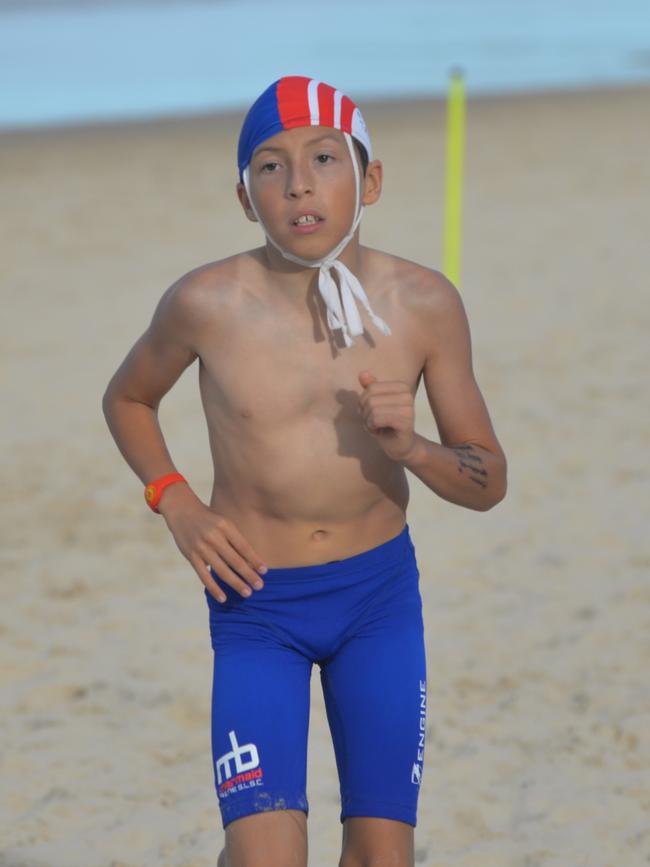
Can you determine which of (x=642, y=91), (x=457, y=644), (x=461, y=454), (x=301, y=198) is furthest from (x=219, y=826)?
(x=642, y=91)

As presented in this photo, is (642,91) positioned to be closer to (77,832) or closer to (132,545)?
(132,545)

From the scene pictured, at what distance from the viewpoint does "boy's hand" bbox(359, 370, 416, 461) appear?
309 cm

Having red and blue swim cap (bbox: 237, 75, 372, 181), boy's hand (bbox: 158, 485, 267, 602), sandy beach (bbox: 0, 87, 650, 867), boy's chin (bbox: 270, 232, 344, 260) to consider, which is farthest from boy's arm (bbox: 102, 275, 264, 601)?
sandy beach (bbox: 0, 87, 650, 867)

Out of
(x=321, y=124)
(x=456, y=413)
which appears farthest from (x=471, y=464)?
(x=321, y=124)

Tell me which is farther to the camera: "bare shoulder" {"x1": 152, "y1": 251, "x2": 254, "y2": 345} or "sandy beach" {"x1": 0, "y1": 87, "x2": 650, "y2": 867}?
"sandy beach" {"x1": 0, "y1": 87, "x2": 650, "y2": 867}

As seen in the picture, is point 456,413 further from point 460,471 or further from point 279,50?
point 279,50

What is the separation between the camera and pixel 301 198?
323cm

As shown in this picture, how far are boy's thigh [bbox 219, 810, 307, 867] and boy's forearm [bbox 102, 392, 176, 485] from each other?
2.85 ft

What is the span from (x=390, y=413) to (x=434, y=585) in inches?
146

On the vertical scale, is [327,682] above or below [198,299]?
below

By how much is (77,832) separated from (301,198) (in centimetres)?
253

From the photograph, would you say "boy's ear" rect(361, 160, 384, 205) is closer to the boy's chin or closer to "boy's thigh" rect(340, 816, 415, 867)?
the boy's chin

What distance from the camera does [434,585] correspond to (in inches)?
264

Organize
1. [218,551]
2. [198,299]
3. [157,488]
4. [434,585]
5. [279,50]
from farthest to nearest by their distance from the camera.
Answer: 1. [279,50]
2. [434,585]
3. [157,488]
4. [198,299]
5. [218,551]
